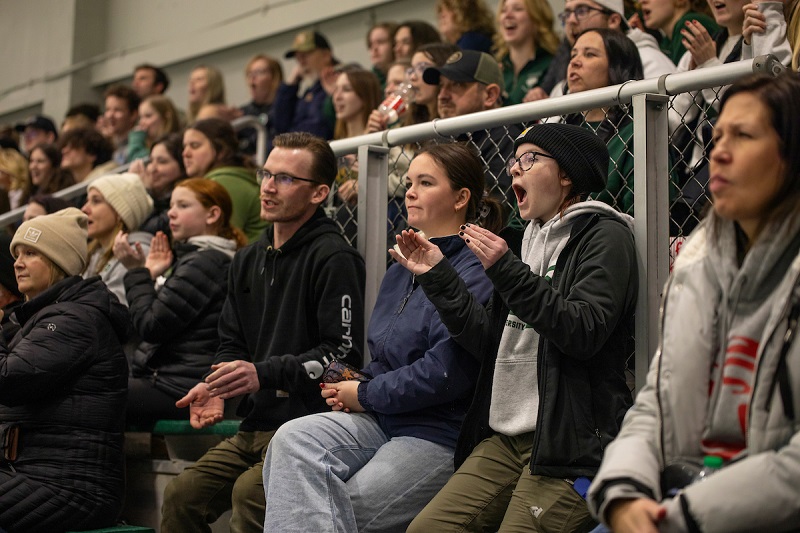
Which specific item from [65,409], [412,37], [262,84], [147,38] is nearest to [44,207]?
[65,409]

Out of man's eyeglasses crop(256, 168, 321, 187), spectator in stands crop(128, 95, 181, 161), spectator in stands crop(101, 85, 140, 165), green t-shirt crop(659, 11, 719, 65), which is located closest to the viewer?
man's eyeglasses crop(256, 168, 321, 187)

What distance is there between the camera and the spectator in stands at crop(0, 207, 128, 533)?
12.0ft

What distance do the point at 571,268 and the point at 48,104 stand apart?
415 inches

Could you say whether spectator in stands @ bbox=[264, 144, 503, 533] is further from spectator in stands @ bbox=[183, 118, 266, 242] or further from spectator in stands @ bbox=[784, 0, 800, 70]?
spectator in stands @ bbox=[183, 118, 266, 242]

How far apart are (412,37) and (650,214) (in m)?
3.86

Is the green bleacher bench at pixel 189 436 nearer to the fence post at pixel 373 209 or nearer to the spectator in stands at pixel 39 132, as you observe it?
the fence post at pixel 373 209

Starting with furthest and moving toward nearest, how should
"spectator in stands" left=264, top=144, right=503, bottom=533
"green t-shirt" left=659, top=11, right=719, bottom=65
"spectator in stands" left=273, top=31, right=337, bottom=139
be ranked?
"spectator in stands" left=273, top=31, right=337, bottom=139 < "green t-shirt" left=659, top=11, right=719, bottom=65 < "spectator in stands" left=264, top=144, right=503, bottom=533

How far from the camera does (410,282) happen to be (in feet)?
11.7

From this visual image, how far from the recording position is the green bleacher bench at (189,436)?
4242 millimetres

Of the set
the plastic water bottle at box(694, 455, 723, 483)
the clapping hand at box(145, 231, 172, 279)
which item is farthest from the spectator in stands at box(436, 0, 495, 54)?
the plastic water bottle at box(694, 455, 723, 483)

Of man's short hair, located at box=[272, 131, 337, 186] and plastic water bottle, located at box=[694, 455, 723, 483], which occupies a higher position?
man's short hair, located at box=[272, 131, 337, 186]

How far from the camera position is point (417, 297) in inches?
137

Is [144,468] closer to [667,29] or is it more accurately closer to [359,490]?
[359,490]

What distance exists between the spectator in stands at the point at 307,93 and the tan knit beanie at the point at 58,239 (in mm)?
3208
